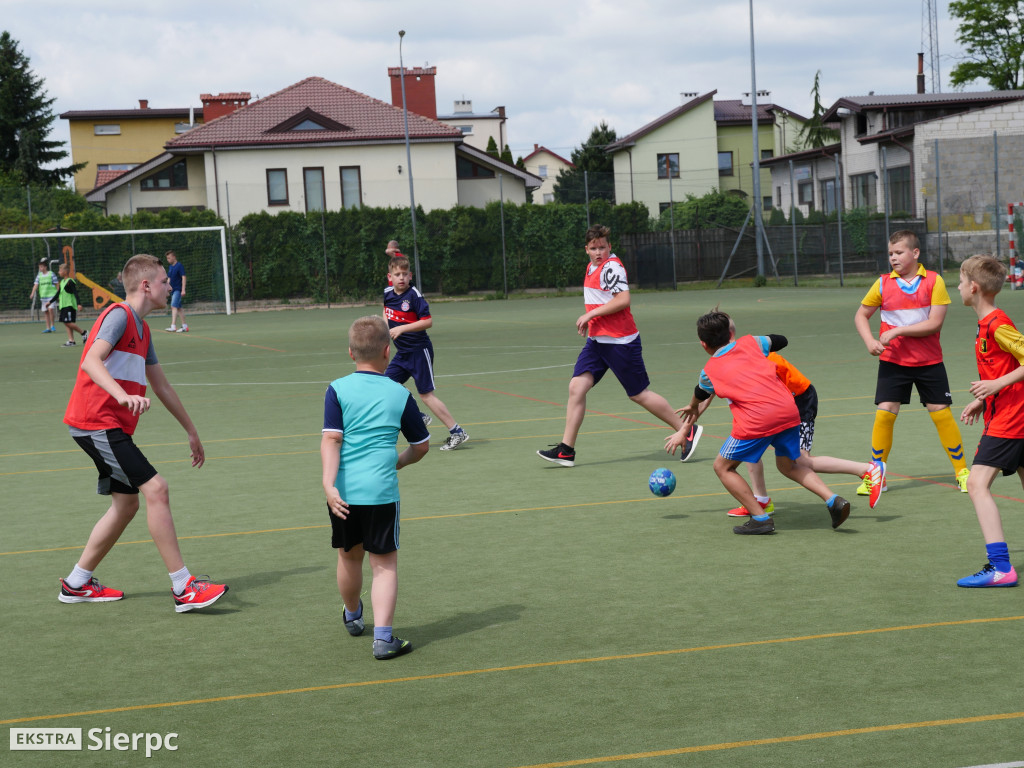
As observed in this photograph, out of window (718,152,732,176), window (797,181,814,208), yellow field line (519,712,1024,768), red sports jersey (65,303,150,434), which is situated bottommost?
yellow field line (519,712,1024,768)

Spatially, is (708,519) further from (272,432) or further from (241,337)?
(241,337)

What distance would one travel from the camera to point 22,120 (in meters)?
72.8

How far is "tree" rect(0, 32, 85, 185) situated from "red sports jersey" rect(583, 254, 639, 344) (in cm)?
6883

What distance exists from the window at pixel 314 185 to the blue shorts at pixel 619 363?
44572 millimetres

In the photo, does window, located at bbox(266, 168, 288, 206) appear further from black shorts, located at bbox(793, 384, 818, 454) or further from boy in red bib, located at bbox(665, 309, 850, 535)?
boy in red bib, located at bbox(665, 309, 850, 535)

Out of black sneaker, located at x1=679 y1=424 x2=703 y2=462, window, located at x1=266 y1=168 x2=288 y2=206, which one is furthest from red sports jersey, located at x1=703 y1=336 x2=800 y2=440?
window, located at x1=266 y1=168 x2=288 y2=206

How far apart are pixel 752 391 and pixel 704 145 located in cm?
6770

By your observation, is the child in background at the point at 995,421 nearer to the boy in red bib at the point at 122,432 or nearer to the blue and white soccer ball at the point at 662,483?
the blue and white soccer ball at the point at 662,483

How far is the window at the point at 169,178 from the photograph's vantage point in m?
51.8

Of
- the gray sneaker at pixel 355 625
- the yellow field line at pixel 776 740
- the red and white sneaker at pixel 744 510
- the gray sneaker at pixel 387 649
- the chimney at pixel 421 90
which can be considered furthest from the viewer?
the chimney at pixel 421 90

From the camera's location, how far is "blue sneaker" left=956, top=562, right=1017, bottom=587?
18.4 ft

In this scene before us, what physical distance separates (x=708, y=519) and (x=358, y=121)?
50.1 meters

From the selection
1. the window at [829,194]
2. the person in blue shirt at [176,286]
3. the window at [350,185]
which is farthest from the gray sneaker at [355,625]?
the window at [829,194]

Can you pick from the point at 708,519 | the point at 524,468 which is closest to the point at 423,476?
the point at 524,468
